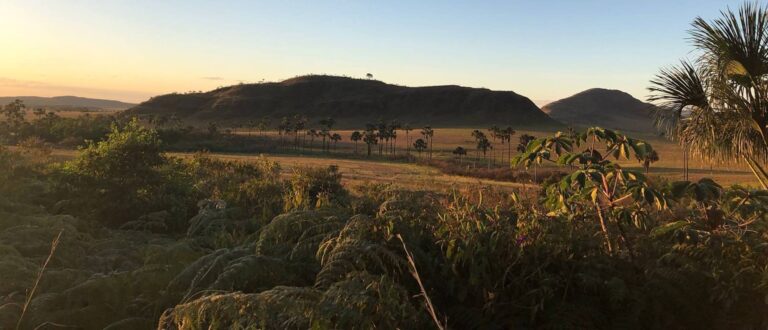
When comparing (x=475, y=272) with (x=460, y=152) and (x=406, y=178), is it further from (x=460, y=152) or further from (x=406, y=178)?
(x=460, y=152)

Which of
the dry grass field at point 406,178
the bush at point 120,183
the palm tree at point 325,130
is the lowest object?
the dry grass field at point 406,178

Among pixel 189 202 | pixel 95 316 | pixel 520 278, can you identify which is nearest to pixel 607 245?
pixel 520 278

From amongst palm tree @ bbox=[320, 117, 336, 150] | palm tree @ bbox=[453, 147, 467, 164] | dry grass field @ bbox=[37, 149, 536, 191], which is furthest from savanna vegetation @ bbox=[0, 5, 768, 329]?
palm tree @ bbox=[320, 117, 336, 150]

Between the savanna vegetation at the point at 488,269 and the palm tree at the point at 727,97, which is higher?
the palm tree at the point at 727,97

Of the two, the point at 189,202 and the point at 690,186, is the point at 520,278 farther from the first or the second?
the point at 189,202

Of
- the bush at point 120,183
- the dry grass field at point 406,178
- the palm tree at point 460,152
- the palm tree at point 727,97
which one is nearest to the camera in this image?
the palm tree at point 727,97

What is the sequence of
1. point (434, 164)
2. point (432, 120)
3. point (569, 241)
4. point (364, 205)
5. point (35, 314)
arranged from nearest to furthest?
1. point (569, 241)
2. point (35, 314)
3. point (364, 205)
4. point (434, 164)
5. point (432, 120)

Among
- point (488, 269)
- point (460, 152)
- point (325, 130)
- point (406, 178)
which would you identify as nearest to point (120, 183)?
point (488, 269)

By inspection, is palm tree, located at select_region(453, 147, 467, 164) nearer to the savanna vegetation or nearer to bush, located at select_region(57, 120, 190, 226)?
bush, located at select_region(57, 120, 190, 226)

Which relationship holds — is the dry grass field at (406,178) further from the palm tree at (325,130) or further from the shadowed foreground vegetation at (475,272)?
the palm tree at (325,130)

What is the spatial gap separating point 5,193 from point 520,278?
1097 centimetres

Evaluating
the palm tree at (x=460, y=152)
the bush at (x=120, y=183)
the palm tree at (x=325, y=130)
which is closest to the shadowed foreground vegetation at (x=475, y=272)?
the bush at (x=120, y=183)

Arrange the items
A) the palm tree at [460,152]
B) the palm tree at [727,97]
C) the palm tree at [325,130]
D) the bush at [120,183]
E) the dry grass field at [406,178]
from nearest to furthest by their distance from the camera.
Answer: the palm tree at [727,97], the bush at [120,183], the dry grass field at [406,178], the palm tree at [460,152], the palm tree at [325,130]

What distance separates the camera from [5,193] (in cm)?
1020
